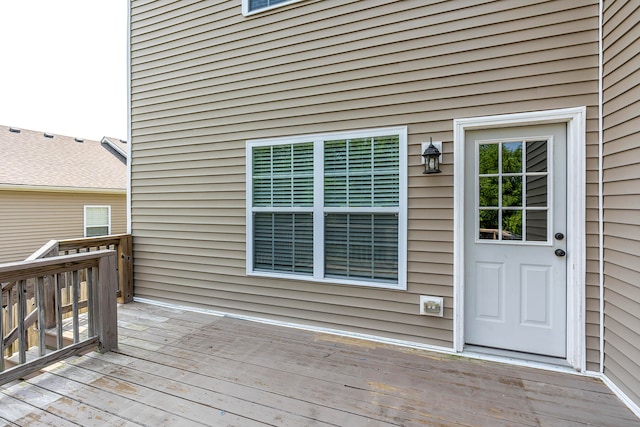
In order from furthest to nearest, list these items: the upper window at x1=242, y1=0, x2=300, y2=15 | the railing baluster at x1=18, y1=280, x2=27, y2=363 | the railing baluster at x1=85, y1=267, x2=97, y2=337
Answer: the upper window at x1=242, y1=0, x2=300, y2=15, the railing baluster at x1=85, y1=267, x2=97, y2=337, the railing baluster at x1=18, y1=280, x2=27, y2=363

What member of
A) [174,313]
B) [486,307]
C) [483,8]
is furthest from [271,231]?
[483,8]

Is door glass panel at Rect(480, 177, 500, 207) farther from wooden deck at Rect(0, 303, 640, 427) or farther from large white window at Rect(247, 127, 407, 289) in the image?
wooden deck at Rect(0, 303, 640, 427)

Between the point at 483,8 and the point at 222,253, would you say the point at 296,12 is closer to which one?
the point at 483,8

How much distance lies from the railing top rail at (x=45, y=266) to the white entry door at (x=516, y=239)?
327cm

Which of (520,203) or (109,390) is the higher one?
(520,203)

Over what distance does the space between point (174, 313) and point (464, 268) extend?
332 cm

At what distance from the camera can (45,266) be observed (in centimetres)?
240

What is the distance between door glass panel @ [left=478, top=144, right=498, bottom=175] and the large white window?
25.3 inches

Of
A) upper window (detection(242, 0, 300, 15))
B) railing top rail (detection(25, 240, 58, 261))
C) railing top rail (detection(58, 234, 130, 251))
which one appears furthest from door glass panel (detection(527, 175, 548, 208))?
railing top rail (detection(58, 234, 130, 251))

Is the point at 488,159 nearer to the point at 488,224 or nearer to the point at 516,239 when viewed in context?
the point at 488,224

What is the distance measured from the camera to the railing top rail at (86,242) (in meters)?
3.50

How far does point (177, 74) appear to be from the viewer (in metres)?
3.99

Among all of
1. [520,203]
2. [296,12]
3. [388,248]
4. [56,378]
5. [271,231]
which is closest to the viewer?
[56,378]

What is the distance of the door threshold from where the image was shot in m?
2.42
